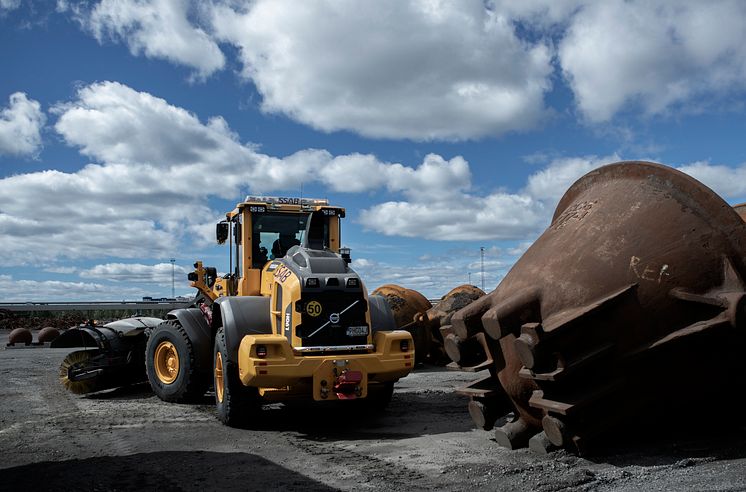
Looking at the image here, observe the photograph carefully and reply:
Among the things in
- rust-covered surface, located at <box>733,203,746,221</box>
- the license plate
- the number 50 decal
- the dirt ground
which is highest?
rust-covered surface, located at <box>733,203,746,221</box>

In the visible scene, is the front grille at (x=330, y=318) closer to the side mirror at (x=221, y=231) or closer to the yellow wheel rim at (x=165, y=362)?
the side mirror at (x=221, y=231)

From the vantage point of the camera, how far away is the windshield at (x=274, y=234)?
9.82 meters

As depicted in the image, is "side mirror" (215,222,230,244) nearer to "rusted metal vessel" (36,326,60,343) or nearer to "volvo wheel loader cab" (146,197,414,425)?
"volvo wheel loader cab" (146,197,414,425)

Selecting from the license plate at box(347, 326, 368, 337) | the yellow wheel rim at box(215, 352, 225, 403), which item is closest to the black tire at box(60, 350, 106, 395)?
the yellow wheel rim at box(215, 352, 225, 403)

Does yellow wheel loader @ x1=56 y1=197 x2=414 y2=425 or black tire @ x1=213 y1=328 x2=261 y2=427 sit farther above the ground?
yellow wheel loader @ x1=56 y1=197 x2=414 y2=425

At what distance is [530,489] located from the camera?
16.5 ft

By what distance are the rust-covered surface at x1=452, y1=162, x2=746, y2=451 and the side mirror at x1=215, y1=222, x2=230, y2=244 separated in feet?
17.4

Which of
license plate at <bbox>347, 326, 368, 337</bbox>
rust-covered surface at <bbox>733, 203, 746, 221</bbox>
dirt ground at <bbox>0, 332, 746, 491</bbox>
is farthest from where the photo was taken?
license plate at <bbox>347, 326, 368, 337</bbox>

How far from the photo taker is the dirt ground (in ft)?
17.3

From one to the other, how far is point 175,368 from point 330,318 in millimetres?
3414

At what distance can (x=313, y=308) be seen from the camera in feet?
25.4

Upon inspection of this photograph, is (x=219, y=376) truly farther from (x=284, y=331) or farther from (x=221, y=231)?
(x=221, y=231)

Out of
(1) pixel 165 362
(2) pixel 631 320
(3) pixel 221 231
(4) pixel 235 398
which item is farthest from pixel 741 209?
(1) pixel 165 362

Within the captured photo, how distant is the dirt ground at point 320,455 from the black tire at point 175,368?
0.75ft
